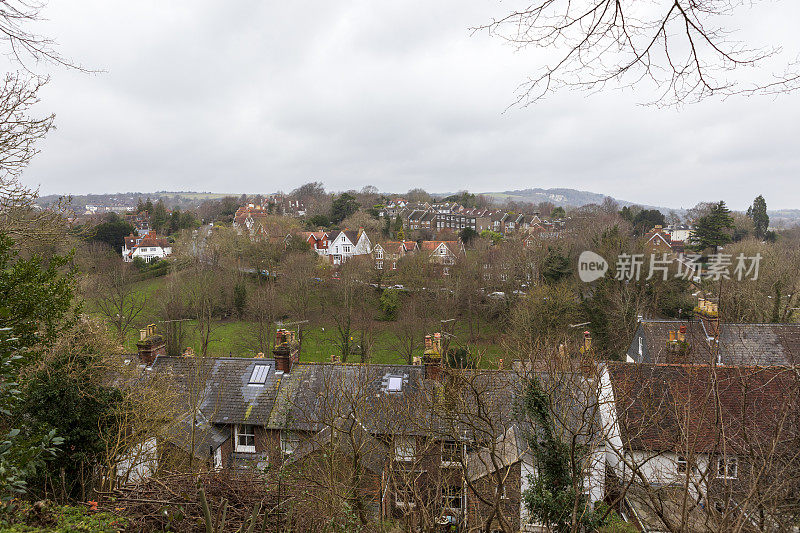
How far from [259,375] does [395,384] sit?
439 centimetres

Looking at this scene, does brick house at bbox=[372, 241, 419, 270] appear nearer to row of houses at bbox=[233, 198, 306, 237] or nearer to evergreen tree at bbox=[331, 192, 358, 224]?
row of houses at bbox=[233, 198, 306, 237]

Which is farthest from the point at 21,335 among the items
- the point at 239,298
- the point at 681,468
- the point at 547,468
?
the point at 239,298

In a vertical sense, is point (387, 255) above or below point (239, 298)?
above

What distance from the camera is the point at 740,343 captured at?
17562 mm

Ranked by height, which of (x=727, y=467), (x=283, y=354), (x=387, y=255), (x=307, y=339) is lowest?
(x=307, y=339)

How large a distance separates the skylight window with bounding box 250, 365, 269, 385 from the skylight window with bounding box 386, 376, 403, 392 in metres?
3.95

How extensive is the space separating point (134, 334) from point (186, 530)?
25495 mm

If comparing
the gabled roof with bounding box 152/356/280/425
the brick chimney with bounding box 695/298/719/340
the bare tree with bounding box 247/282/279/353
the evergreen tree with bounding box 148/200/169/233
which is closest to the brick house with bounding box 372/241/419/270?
the bare tree with bounding box 247/282/279/353

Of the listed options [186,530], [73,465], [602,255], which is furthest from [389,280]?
[186,530]

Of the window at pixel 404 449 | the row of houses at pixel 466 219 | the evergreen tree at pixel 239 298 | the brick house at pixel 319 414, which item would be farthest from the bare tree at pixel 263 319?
the row of houses at pixel 466 219

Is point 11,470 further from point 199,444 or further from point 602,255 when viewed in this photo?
point 602,255

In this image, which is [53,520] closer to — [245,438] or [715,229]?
[245,438]

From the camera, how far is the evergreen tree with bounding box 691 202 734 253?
1138 inches

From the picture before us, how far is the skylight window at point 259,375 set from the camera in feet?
46.4
